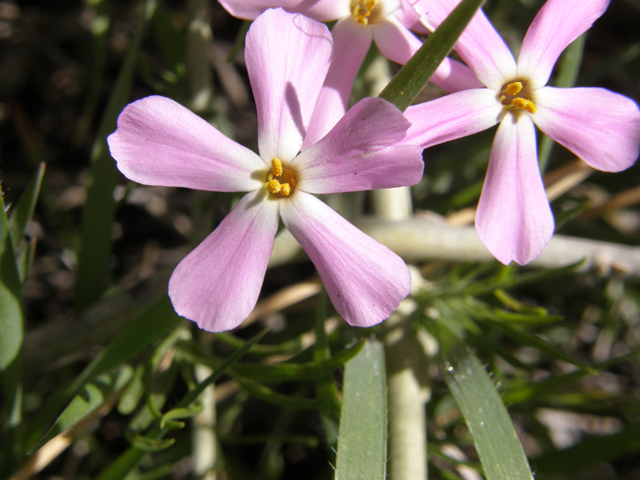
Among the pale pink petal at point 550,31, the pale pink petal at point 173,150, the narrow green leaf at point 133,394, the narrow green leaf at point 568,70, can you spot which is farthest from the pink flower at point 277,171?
the narrow green leaf at point 568,70

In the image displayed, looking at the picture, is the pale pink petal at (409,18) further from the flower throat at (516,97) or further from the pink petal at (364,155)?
the pink petal at (364,155)

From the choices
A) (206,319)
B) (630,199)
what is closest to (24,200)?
(206,319)

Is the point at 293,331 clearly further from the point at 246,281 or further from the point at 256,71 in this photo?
the point at 256,71

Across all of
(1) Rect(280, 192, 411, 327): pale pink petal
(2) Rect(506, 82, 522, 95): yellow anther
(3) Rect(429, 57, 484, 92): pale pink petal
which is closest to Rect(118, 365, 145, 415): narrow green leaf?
(1) Rect(280, 192, 411, 327): pale pink petal

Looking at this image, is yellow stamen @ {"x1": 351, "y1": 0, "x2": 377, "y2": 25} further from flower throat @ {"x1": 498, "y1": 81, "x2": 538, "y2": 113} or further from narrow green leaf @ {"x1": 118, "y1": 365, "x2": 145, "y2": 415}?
narrow green leaf @ {"x1": 118, "y1": 365, "x2": 145, "y2": 415}

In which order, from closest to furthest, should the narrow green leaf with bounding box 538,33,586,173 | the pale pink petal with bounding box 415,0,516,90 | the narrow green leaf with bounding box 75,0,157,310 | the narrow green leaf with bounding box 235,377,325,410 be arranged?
the pale pink petal with bounding box 415,0,516,90, the narrow green leaf with bounding box 235,377,325,410, the narrow green leaf with bounding box 75,0,157,310, the narrow green leaf with bounding box 538,33,586,173

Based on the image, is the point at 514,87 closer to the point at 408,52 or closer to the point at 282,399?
the point at 408,52

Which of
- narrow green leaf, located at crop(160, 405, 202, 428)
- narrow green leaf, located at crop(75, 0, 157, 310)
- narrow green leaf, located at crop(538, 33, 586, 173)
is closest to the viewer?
narrow green leaf, located at crop(160, 405, 202, 428)

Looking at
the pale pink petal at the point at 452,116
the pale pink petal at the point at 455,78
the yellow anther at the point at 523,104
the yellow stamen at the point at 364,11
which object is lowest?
the pale pink petal at the point at 452,116
